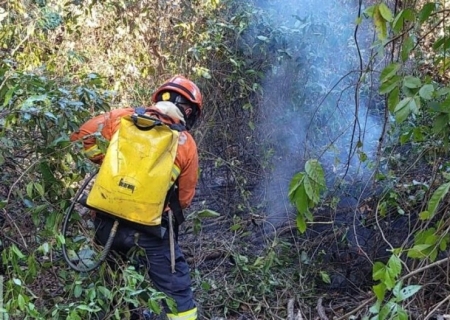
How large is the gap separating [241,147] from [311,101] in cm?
78

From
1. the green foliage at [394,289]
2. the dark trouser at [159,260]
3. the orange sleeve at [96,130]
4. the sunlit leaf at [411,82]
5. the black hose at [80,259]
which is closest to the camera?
the green foliage at [394,289]

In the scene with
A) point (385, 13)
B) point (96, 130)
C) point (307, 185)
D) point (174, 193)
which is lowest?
point (174, 193)

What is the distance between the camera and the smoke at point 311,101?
507 cm

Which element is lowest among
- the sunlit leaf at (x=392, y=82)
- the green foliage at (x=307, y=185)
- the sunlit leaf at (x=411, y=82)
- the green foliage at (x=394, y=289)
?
the green foliage at (x=394, y=289)

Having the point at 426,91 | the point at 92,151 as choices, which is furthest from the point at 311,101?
the point at 426,91

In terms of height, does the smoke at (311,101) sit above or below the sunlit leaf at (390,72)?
below

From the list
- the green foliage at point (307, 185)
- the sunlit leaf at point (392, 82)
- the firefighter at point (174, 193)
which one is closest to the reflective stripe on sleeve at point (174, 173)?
the firefighter at point (174, 193)

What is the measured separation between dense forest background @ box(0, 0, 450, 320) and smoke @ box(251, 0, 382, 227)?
0.01 m

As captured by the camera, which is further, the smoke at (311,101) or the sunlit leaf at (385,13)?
the smoke at (311,101)

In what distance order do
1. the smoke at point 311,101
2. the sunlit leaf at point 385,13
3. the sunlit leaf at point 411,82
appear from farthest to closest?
the smoke at point 311,101 < the sunlit leaf at point 411,82 < the sunlit leaf at point 385,13

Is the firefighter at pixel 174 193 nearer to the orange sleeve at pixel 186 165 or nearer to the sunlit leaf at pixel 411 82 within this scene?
the orange sleeve at pixel 186 165

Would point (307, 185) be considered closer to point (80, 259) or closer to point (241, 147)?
point (80, 259)

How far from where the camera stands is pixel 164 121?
10.7ft

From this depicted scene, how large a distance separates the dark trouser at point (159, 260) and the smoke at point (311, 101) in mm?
1738
